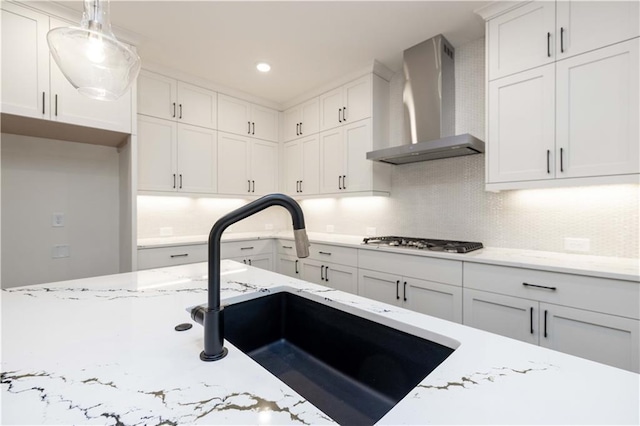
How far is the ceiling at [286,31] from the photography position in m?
2.11

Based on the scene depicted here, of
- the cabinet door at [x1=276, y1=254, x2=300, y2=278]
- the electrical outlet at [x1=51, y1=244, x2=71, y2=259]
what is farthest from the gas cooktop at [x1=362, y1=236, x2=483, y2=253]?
the electrical outlet at [x1=51, y1=244, x2=71, y2=259]

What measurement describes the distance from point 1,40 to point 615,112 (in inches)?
153

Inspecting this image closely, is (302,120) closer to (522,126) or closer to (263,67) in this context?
(263,67)

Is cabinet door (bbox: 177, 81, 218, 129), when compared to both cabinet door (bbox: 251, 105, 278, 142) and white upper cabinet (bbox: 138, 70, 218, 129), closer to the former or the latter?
white upper cabinet (bbox: 138, 70, 218, 129)

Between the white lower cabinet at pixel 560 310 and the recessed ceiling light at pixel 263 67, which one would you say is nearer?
the white lower cabinet at pixel 560 310

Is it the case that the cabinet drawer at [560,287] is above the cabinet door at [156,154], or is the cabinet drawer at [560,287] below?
below

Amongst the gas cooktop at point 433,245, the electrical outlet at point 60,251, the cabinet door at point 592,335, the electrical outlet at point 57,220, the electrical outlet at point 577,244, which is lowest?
the cabinet door at point 592,335

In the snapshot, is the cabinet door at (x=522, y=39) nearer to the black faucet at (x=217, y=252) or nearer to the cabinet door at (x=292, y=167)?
the black faucet at (x=217, y=252)

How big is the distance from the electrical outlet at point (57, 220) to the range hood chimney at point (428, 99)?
288 centimetres

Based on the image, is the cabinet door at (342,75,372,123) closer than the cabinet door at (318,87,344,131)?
Yes

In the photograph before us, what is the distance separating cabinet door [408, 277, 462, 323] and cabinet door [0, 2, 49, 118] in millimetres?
3050

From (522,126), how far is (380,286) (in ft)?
5.31

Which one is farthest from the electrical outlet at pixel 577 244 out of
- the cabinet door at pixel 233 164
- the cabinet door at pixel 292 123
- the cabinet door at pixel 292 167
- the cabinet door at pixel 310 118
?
the cabinet door at pixel 233 164

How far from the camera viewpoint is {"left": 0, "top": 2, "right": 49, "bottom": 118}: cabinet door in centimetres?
195
